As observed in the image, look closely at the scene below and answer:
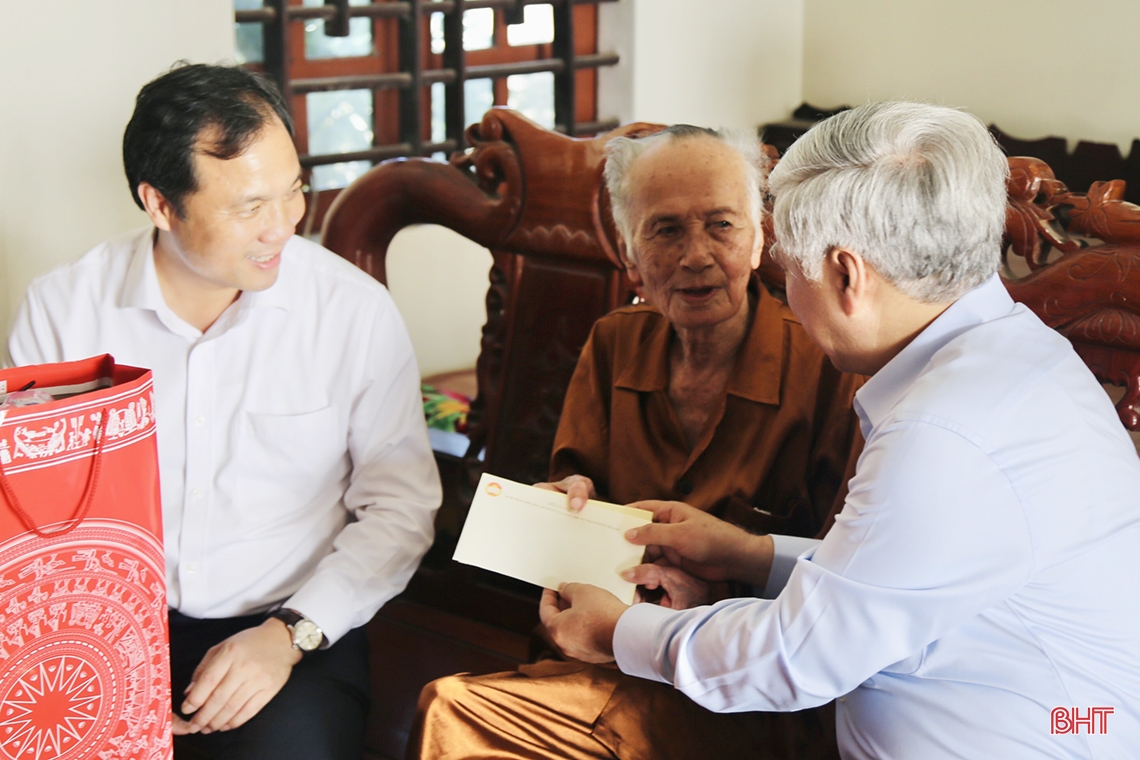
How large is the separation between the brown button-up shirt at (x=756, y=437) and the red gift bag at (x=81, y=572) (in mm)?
724

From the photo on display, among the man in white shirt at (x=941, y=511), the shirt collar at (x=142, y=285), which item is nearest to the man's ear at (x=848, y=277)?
the man in white shirt at (x=941, y=511)

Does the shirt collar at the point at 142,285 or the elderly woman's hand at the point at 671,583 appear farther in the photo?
the shirt collar at the point at 142,285

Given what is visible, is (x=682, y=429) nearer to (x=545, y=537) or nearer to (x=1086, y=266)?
(x=545, y=537)

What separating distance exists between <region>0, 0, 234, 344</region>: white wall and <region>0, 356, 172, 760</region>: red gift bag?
101cm

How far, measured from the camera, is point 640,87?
12.3 ft

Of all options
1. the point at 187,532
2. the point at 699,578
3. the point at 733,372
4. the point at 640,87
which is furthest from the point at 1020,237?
the point at 640,87

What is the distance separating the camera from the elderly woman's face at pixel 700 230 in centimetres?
167

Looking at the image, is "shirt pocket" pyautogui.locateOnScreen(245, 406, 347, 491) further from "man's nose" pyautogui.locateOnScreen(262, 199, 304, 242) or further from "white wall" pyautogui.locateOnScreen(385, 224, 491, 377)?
"white wall" pyautogui.locateOnScreen(385, 224, 491, 377)

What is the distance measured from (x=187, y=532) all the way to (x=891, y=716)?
1071 millimetres

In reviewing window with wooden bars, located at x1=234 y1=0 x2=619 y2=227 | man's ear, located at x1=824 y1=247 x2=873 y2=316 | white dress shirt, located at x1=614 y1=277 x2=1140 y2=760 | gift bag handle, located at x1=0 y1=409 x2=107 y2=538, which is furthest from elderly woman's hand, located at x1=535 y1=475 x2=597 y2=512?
window with wooden bars, located at x1=234 y1=0 x2=619 y2=227

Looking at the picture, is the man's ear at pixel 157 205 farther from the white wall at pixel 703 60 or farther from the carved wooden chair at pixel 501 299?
the white wall at pixel 703 60

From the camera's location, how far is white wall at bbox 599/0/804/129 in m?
3.73

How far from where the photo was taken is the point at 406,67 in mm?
3232

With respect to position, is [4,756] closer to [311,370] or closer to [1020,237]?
[311,370]
